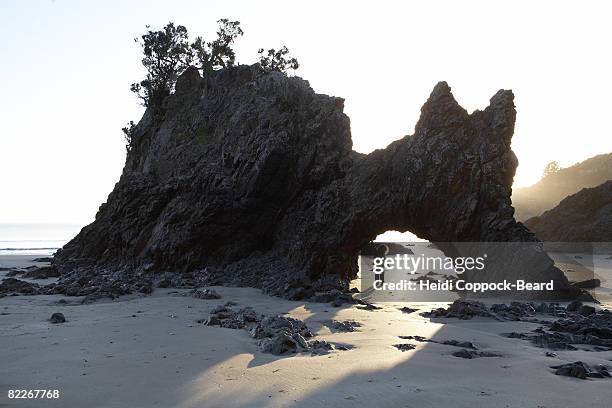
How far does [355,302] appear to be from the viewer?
17125 millimetres

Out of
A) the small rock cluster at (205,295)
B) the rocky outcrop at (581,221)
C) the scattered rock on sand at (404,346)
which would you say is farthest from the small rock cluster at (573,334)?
the rocky outcrop at (581,221)

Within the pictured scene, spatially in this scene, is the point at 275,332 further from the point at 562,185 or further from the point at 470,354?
the point at 562,185

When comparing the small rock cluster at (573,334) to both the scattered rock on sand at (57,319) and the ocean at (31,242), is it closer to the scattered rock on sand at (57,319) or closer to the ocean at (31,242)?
the scattered rock on sand at (57,319)

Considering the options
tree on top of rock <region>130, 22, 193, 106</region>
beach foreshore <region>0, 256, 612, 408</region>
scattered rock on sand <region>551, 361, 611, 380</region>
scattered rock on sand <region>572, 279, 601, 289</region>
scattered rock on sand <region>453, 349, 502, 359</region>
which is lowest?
beach foreshore <region>0, 256, 612, 408</region>

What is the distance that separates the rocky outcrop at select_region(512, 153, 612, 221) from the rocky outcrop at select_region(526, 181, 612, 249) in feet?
129

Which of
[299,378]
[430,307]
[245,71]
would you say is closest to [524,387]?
[299,378]

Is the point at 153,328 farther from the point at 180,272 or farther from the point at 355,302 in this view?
the point at 180,272

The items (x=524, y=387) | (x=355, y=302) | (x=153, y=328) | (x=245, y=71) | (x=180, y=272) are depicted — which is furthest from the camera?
(x=245, y=71)

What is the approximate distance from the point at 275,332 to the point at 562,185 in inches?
4564

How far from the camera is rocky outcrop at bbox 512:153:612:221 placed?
98681mm

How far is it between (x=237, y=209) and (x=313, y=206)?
4.24 m

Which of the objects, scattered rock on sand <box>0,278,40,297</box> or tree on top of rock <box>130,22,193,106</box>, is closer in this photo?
scattered rock on sand <box>0,278,40,297</box>

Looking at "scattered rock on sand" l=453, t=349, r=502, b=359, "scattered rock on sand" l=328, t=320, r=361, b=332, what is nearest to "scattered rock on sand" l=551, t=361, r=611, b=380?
"scattered rock on sand" l=453, t=349, r=502, b=359

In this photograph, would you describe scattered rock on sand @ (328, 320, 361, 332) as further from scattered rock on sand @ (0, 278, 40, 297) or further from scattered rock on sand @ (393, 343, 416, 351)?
scattered rock on sand @ (0, 278, 40, 297)
